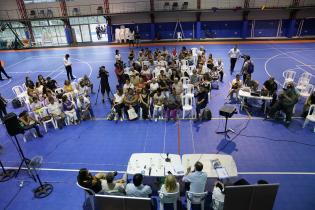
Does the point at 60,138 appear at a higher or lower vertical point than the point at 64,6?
lower

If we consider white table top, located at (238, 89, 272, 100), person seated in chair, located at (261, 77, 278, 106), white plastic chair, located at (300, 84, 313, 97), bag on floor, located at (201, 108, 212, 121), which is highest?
person seated in chair, located at (261, 77, 278, 106)

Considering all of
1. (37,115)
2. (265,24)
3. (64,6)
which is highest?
(64,6)

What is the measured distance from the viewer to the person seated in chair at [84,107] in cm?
1185

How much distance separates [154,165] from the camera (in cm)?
698

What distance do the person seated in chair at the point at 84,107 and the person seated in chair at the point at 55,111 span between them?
93cm

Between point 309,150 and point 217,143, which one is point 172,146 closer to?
point 217,143

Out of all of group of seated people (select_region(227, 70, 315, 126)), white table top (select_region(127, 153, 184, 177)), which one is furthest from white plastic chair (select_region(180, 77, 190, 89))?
white table top (select_region(127, 153, 184, 177))

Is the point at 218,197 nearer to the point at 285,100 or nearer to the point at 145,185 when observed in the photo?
the point at 145,185

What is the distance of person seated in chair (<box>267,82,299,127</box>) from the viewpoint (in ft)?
33.4

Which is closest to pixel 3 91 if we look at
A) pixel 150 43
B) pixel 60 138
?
pixel 60 138

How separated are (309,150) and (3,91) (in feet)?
59.1

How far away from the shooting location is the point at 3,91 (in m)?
16.3

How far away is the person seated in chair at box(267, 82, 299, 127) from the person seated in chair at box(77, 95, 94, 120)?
28.6 ft

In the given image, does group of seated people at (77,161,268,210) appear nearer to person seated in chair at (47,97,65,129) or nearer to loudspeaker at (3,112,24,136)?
loudspeaker at (3,112,24,136)
